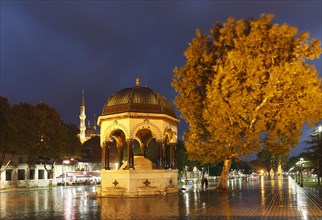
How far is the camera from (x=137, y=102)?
28.8m

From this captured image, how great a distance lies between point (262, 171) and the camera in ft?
540

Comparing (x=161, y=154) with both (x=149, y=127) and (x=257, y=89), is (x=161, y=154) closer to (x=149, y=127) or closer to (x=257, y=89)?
(x=149, y=127)

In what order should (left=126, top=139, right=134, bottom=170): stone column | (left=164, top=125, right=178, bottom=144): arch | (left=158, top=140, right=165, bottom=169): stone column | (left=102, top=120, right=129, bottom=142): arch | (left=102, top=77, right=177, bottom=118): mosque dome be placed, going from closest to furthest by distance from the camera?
(left=126, top=139, right=134, bottom=170): stone column, (left=102, top=120, right=129, bottom=142): arch, (left=102, top=77, right=177, bottom=118): mosque dome, (left=158, top=140, right=165, bottom=169): stone column, (left=164, top=125, right=178, bottom=144): arch

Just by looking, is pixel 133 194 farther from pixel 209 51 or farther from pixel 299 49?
pixel 299 49

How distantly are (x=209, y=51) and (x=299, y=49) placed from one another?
6.23 m

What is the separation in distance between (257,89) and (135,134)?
9.22 m

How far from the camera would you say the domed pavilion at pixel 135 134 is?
89.4 ft

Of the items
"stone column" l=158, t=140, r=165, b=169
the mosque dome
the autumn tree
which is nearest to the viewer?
the autumn tree

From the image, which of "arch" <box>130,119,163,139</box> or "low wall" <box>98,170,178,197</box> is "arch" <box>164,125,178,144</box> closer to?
"arch" <box>130,119,163,139</box>

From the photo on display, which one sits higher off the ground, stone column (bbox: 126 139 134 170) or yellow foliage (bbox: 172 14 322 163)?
yellow foliage (bbox: 172 14 322 163)

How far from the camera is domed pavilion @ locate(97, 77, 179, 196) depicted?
27250 mm

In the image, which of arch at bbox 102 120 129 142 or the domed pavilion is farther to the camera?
arch at bbox 102 120 129 142

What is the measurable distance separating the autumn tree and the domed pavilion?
290cm

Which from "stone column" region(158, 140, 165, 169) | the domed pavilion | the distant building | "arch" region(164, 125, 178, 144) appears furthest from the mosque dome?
the distant building
